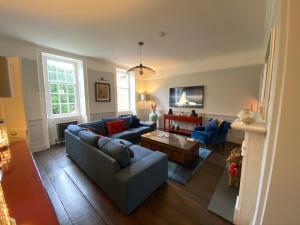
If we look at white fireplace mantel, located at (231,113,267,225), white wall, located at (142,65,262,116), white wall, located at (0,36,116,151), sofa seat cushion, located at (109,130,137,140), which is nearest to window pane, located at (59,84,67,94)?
white wall, located at (0,36,116,151)

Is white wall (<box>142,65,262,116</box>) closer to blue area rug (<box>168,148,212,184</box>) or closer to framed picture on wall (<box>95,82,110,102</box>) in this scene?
blue area rug (<box>168,148,212,184</box>)

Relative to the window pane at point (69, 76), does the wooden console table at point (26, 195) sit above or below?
below

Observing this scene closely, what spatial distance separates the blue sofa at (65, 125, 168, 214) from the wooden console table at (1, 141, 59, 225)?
0.81 meters

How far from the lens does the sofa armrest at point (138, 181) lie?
159 cm

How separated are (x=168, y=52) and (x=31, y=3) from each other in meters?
2.95

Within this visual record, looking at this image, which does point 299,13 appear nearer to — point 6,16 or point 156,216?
point 156,216

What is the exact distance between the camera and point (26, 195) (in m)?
0.83

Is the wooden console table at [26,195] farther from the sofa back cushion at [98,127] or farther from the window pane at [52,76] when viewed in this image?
the window pane at [52,76]

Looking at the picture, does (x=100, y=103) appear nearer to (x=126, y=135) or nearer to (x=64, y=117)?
(x=64, y=117)

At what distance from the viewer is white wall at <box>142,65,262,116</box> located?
12.7ft

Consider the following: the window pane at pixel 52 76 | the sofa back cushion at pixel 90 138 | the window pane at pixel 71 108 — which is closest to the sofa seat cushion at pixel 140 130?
the sofa back cushion at pixel 90 138

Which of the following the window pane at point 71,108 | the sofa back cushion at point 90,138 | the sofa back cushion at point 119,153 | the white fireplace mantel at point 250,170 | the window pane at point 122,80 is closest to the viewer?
the white fireplace mantel at point 250,170

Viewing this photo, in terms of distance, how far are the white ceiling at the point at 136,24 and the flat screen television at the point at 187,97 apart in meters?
1.57

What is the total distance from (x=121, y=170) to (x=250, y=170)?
4.78ft
